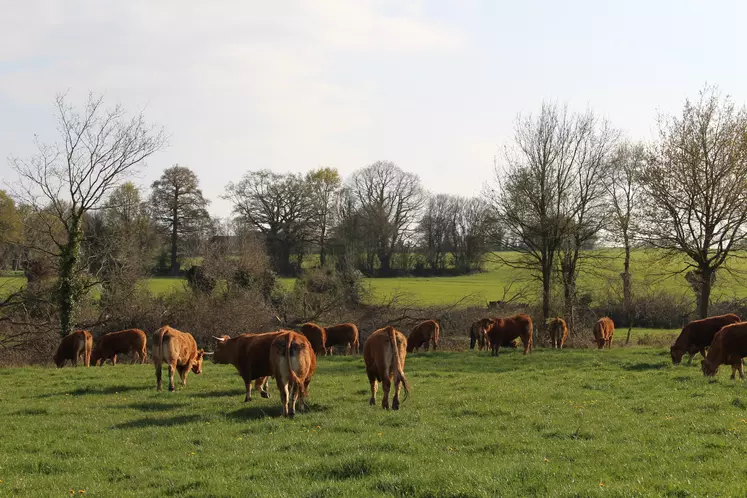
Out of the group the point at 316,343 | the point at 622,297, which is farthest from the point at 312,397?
the point at 622,297

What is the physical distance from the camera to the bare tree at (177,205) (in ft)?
174

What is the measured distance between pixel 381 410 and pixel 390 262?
180 ft

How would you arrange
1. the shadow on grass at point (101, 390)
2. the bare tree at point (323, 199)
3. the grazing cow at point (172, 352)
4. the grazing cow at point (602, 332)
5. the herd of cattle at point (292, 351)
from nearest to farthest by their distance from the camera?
the herd of cattle at point (292, 351) → the shadow on grass at point (101, 390) → the grazing cow at point (172, 352) → the grazing cow at point (602, 332) → the bare tree at point (323, 199)

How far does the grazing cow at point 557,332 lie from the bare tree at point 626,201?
470cm

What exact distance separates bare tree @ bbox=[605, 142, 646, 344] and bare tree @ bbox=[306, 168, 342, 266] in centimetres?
2728

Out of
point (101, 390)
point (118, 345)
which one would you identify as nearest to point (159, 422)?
point (101, 390)

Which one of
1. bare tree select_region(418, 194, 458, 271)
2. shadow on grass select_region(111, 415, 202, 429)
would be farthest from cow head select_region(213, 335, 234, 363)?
bare tree select_region(418, 194, 458, 271)

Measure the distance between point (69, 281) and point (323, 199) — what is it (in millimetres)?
37273

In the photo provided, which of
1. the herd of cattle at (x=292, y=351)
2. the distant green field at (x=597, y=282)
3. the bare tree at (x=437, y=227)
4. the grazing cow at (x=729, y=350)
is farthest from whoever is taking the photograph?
the bare tree at (x=437, y=227)

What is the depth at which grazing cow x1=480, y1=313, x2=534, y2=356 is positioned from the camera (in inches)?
980

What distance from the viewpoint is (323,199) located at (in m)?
61.7

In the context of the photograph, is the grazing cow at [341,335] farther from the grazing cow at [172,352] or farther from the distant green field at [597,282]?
the grazing cow at [172,352]

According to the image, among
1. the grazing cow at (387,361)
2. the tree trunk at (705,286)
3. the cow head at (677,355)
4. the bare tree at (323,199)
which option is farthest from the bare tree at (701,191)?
the bare tree at (323,199)

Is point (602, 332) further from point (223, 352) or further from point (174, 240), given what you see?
point (174, 240)
